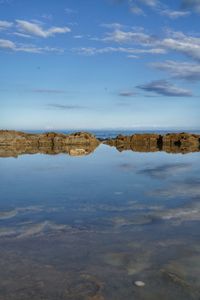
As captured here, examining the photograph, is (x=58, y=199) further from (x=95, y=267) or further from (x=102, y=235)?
(x=95, y=267)

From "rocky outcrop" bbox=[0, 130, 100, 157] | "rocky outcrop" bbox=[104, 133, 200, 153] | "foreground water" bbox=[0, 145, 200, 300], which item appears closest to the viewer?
"foreground water" bbox=[0, 145, 200, 300]

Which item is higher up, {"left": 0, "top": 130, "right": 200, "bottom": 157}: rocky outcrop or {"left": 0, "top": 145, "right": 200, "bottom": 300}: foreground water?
{"left": 0, "top": 130, "right": 200, "bottom": 157}: rocky outcrop

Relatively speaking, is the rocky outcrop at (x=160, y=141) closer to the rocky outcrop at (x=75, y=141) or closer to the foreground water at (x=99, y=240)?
the rocky outcrop at (x=75, y=141)

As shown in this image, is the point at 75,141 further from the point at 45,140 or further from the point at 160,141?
the point at 160,141

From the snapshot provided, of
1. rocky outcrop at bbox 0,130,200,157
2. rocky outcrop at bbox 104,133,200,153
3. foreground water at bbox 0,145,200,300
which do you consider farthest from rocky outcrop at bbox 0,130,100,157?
foreground water at bbox 0,145,200,300

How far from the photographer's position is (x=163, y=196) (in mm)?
13156

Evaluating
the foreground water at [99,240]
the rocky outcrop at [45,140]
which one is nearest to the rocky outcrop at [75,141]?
the rocky outcrop at [45,140]

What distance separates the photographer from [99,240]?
27.5ft

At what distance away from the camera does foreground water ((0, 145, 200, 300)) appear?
19.8 ft

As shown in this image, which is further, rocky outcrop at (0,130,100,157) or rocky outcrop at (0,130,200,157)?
rocky outcrop at (0,130,200,157)

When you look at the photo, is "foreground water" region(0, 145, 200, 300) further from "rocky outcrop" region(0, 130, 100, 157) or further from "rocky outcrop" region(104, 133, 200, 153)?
"rocky outcrop" region(104, 133, 200, 153)

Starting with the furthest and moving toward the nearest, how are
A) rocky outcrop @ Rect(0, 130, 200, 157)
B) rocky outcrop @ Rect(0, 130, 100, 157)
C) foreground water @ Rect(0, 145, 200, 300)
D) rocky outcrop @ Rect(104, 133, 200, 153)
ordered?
rocky outcrop @ Rect(104, 133, 200, 153) → rocky outcrop @ Rect(0, 130, 200, 157) → rocky outcrop @ Rect(0, 130, 100, 157) → foreground water @ Rect(0, 145, 200, 300)

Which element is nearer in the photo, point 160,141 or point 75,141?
point 75,141

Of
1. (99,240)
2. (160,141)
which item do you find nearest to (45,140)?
(160,141)
